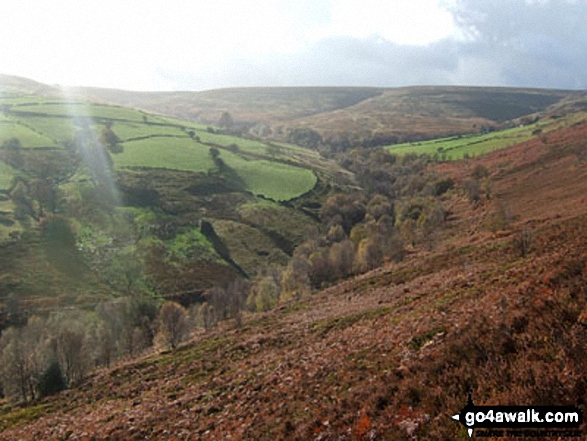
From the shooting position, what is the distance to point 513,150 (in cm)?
14475

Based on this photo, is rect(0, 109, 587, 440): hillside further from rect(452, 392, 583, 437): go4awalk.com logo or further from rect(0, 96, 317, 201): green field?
rect(0, 96, 317, 201): green field

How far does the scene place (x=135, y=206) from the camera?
401 feet

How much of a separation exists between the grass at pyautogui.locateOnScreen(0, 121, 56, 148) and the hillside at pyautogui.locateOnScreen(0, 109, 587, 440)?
132m

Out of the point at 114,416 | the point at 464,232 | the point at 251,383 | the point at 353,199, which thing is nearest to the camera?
the point at 251,383

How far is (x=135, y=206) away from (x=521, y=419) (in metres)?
125

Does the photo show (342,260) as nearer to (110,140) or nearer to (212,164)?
(212,164)

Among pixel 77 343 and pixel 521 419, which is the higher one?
pixel 521 419

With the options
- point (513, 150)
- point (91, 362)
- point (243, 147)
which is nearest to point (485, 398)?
point (91, 362)

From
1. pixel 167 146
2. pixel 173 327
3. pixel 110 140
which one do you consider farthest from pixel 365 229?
pixel 110 140

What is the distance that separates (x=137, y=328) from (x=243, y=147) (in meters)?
129

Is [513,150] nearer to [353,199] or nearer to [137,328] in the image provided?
[353,199]

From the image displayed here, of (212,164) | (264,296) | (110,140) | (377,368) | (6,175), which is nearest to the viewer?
(377,368)

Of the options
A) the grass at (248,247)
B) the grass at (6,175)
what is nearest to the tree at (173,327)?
the grass at (248,247)

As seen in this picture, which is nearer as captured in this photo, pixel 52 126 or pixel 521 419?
pixel 521 419
